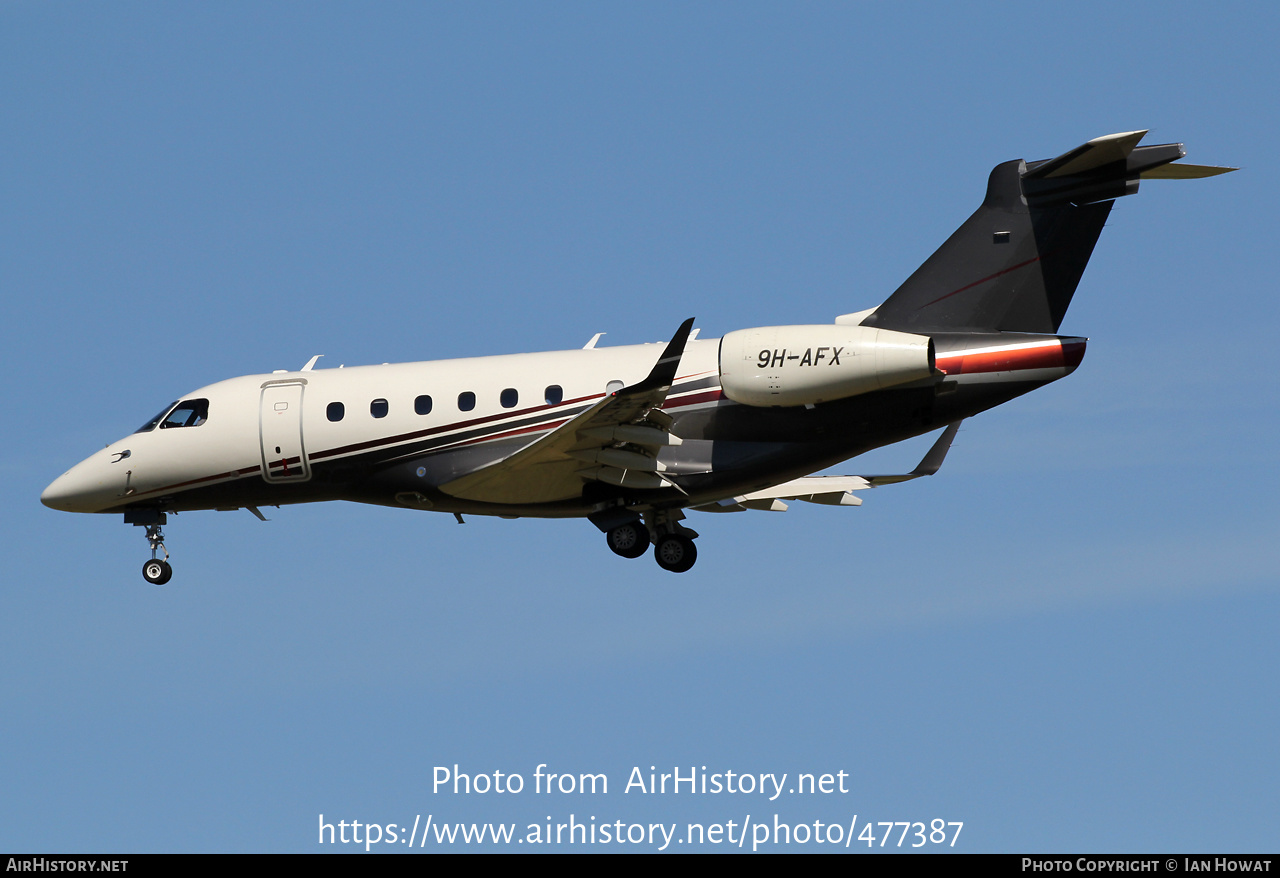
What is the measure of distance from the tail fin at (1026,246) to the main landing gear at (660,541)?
460cm

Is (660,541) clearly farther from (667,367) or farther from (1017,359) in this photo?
(1017,359)

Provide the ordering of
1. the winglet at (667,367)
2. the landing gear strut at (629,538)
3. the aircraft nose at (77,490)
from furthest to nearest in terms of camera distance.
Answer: the aircraft nose at (77,490) < the landing gear strut at (629,538) < the winglet at (667,367)

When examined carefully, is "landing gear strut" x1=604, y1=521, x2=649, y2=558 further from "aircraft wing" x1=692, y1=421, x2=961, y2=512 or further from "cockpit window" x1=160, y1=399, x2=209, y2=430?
"cockpit window" x1=160, y1=399, x2=209, y2=430

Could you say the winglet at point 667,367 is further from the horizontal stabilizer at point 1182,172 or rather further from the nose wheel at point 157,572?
the nose wheel at point 157,572

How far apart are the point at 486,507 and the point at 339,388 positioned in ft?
9.97

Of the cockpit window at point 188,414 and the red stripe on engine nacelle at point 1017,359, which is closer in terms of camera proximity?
the red stripe on engine nacelle at point 1017,359

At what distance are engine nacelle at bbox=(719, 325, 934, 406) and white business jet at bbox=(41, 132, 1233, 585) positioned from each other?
0.08 ft

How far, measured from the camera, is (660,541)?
24.0m

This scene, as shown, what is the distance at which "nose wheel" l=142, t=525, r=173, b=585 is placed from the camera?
25.0 metres

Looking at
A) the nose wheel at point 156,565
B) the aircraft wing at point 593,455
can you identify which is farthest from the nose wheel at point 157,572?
the aircraft wing at point 593,455

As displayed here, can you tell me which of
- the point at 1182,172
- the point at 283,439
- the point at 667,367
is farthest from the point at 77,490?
the point at 1182,172

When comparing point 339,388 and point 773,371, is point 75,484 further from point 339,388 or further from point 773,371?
point 773,371

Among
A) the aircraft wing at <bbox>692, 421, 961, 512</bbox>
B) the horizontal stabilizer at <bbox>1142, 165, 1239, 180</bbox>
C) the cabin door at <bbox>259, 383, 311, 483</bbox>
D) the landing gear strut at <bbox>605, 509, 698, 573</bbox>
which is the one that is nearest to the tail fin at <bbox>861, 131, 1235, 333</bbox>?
the horizontal stabilizer at <bbox>1142, 165, 1239, 180</bbox>

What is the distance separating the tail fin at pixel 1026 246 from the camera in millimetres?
21531
